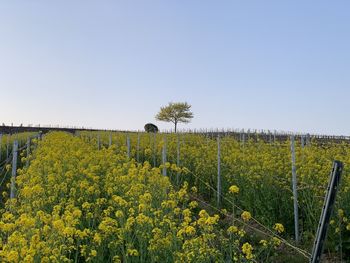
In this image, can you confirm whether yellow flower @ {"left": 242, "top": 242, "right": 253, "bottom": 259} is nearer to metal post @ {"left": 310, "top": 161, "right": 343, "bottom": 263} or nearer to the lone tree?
metal post @ {"left": 310, "top": 161, "right": 343, "bottom": 263}

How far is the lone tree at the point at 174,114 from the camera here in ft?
219

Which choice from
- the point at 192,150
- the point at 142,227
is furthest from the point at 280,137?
the point at 142,227

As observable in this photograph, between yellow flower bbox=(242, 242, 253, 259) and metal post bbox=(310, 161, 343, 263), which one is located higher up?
metal post bbox=(310, 161, 343, 263)

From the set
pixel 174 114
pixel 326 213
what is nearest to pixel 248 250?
pixel 326 213

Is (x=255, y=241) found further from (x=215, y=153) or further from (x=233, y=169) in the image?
(x=215, y=153)

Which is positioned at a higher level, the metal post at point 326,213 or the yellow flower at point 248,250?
the metal post at point 326,213

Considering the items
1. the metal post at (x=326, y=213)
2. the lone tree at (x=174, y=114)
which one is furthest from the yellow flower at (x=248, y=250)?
the lone tree at (x=174, y=114)

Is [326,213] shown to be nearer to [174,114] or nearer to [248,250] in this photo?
A: [248,250]

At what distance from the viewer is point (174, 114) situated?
6694cm

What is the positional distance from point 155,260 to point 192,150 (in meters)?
8.67

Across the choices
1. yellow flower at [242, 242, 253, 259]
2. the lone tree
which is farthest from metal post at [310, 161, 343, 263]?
the lone tree

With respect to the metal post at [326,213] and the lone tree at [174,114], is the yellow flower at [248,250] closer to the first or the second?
the metal post at [326,213]

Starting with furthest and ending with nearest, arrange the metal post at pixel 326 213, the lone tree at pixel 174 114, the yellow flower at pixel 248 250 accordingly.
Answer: the lone tree at pixel 174 114 < the yellow flower at pixel 248 250 < the metal post at pixel 326 213

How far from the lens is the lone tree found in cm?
6669
